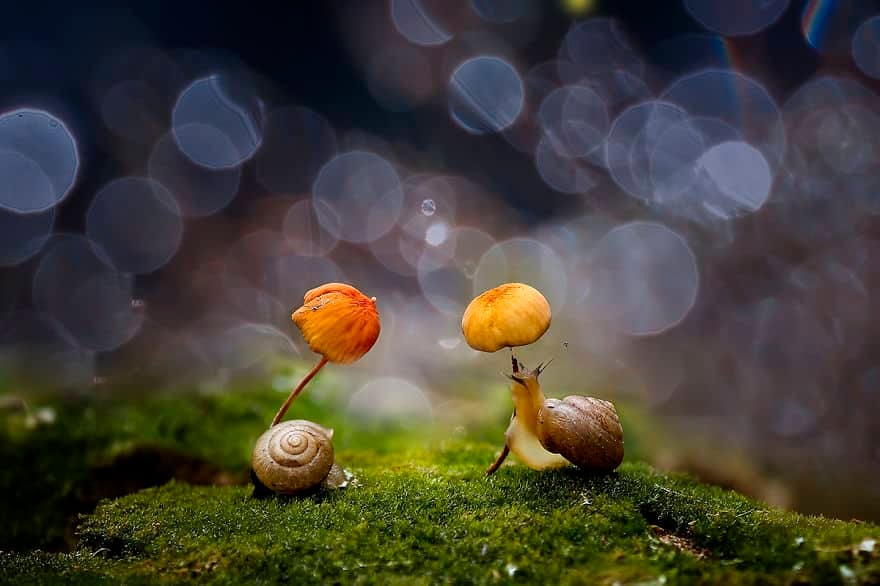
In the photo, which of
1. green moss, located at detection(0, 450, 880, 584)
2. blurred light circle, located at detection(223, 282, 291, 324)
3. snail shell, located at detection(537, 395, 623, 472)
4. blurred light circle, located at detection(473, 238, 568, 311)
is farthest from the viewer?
blurred light circle, located at detection(223, 282, 291, 324)

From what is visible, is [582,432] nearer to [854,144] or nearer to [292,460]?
[292,460]

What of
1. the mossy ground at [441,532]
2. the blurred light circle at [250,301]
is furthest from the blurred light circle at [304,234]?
the mossy ground at [441,532]

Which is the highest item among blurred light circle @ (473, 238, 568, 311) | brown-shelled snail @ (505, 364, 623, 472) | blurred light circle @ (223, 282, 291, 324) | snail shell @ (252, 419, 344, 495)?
blurred light circle @ (473, 238, 568, 311)

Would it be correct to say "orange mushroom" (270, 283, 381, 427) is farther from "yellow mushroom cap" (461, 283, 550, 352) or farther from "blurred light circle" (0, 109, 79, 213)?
"blurred light circle" (0, 109, 79, 213)

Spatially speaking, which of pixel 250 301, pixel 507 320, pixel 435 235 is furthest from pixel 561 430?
pixel 250 301

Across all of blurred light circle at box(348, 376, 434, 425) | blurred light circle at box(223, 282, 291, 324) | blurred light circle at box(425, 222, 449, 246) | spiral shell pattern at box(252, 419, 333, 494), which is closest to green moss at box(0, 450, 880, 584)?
spiral shell pattern at box(252, 419, 333, 494)

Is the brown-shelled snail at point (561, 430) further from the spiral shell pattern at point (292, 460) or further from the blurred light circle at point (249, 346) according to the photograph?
the blurred light circle at point (249, 346)

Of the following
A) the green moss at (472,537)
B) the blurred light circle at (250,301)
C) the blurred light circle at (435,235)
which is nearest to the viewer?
the green moss at (472,537)
